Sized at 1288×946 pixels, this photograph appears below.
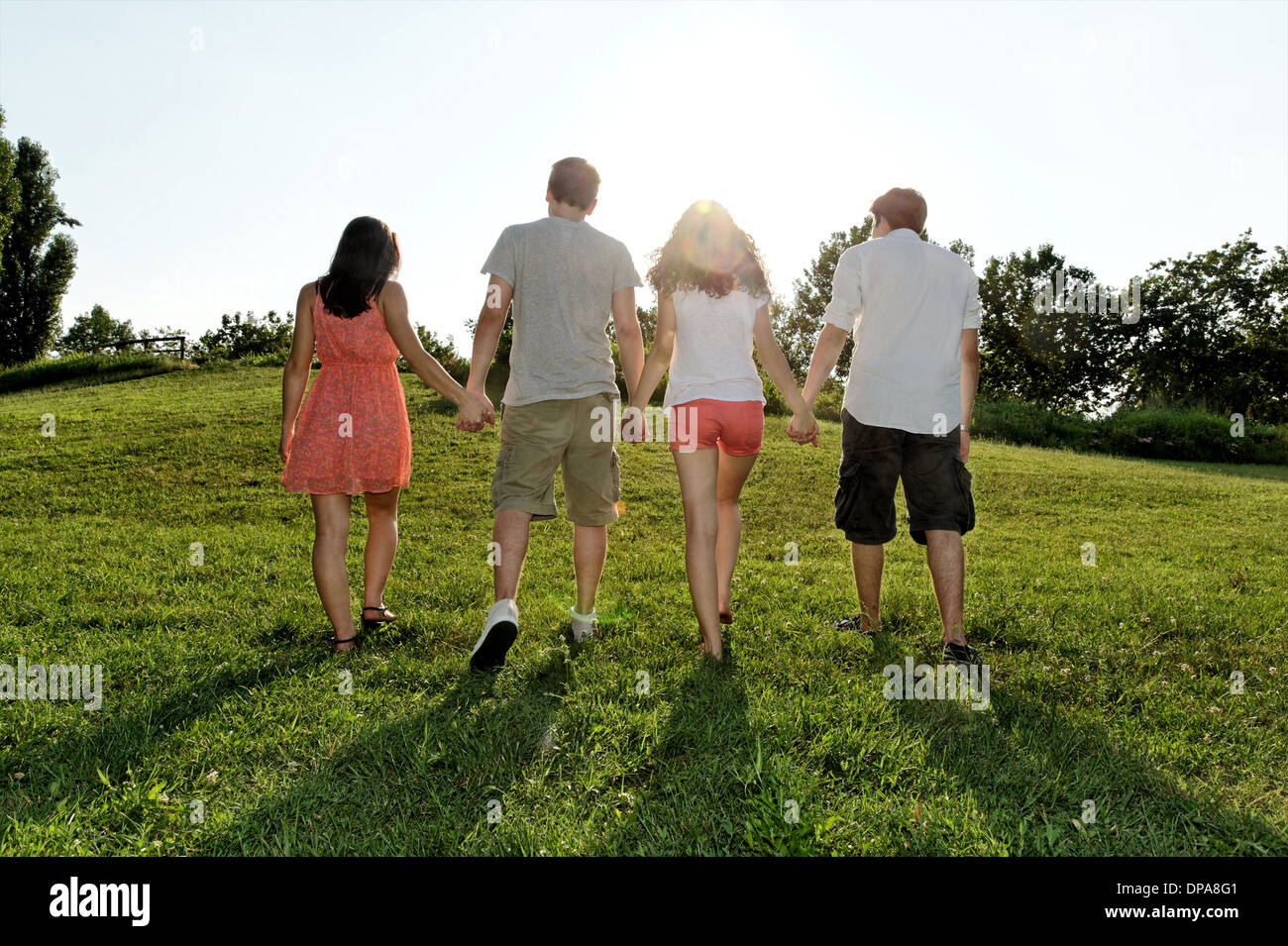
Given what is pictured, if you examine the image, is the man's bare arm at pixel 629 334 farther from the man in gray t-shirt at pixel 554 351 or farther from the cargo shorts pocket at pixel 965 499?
the cargo shorts pocket at pixel 965 499

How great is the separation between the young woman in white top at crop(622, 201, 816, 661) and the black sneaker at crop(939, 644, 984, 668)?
4.05 ft

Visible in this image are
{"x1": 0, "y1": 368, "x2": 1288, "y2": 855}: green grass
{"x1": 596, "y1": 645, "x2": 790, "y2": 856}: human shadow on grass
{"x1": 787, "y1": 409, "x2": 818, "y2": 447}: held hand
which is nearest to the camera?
{"x1": 596, "y1": 645, "x2": 790, "y2": 856}: human shadow on grass

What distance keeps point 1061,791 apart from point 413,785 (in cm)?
238

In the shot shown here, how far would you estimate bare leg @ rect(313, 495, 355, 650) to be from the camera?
4293 millimetres

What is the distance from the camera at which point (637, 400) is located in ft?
14.0

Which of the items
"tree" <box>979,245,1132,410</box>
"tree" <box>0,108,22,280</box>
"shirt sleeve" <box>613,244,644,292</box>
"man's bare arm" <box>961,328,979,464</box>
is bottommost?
"man's bare arm" <box>961,328,979,464</box>

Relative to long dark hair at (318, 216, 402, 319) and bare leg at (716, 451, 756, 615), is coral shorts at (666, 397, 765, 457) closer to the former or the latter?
bare leg at (716, 451, 756, 615)

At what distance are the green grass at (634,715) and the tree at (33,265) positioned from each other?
48.9 metres

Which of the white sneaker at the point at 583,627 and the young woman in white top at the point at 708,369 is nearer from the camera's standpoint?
the young woman in white top at the point at 708,369

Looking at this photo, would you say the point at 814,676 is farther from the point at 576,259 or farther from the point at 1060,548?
the point at 1060,548

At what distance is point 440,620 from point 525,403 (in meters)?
1.57

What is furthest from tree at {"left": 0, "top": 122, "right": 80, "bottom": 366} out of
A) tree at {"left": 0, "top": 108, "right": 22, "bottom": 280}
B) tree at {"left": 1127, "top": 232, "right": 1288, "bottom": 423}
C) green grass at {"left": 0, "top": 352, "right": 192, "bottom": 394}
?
tree at {"left": 1127, "top": 232, "right": 1288, "bottom": 423}

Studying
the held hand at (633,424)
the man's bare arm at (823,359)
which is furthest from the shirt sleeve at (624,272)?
the man's bare arm at (823,359)

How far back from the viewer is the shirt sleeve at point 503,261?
4238 mm
